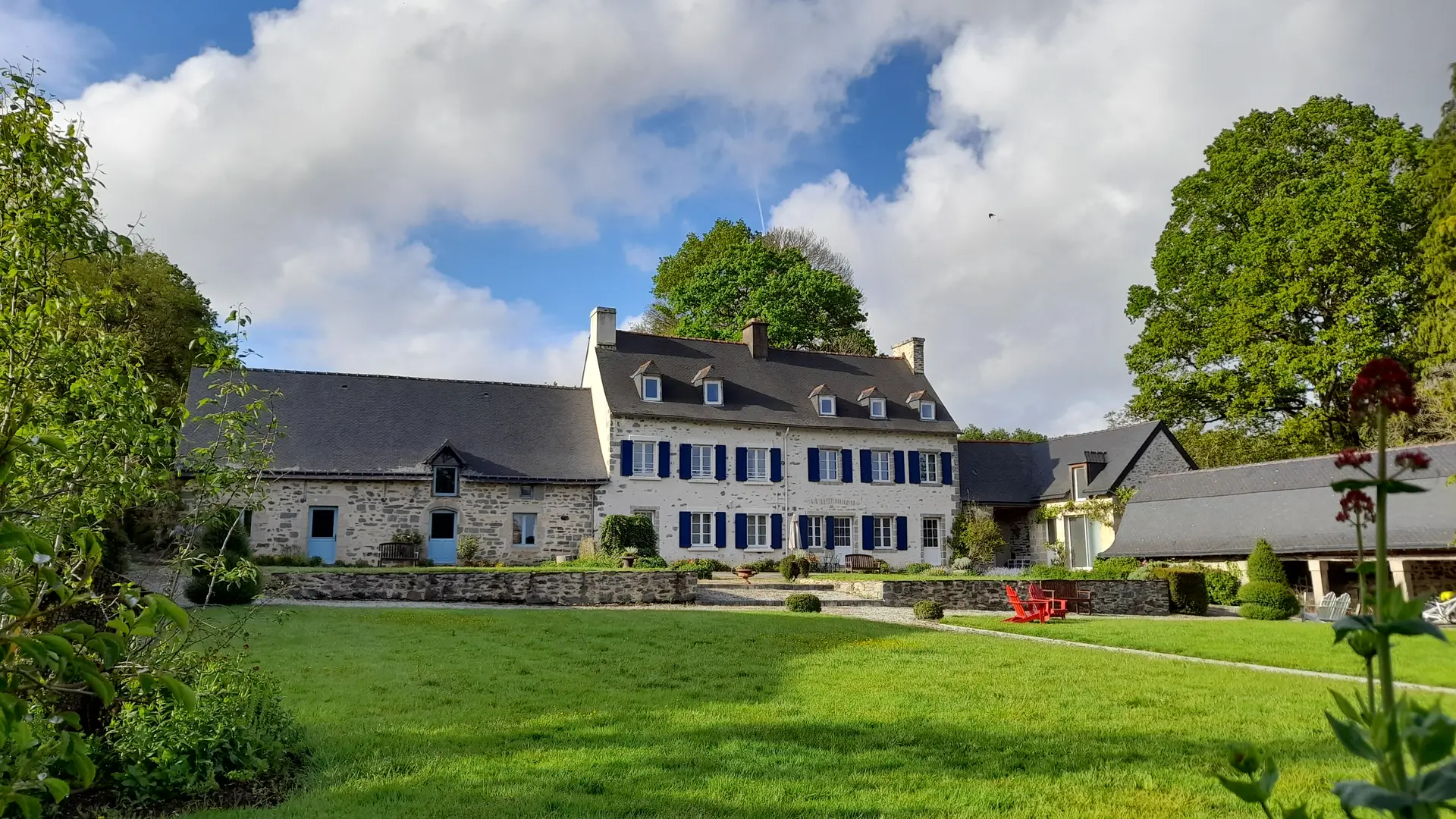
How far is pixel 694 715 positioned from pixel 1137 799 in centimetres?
337

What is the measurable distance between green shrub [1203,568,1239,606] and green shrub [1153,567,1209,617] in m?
1.35

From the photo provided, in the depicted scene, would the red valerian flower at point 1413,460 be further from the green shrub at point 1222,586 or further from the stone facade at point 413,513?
the stone facade at point 413,513

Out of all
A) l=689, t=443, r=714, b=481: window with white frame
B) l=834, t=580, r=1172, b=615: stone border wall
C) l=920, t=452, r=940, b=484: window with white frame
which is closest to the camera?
l=834, t=580, r=1172, b=615: stone border wall

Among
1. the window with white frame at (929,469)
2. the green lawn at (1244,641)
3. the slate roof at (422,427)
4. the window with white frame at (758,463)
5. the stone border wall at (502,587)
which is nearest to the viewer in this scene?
the green lawn at (1244,641)

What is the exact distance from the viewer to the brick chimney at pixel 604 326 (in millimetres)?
31297

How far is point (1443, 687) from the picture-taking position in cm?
910

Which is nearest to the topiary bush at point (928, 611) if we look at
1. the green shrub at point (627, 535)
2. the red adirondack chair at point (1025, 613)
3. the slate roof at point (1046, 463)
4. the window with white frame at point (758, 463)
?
the red adirondack chair at point (1025, 613)

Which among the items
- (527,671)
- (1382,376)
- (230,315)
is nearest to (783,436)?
(527,671)

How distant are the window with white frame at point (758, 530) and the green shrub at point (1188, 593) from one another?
1227 cm

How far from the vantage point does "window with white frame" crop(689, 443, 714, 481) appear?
3008 centimetres

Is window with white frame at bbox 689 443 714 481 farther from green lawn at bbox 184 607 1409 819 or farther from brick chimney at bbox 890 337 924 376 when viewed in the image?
green lawn at bbox 184 607 1409 819

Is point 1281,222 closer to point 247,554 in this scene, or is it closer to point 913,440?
point 913,440

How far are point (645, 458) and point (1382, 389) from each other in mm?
28075

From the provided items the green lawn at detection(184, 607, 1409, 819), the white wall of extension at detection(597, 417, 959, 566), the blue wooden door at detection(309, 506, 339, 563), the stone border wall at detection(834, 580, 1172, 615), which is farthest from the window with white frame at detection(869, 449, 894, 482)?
the green lawn at detection(184, 607, 1409, 819)
